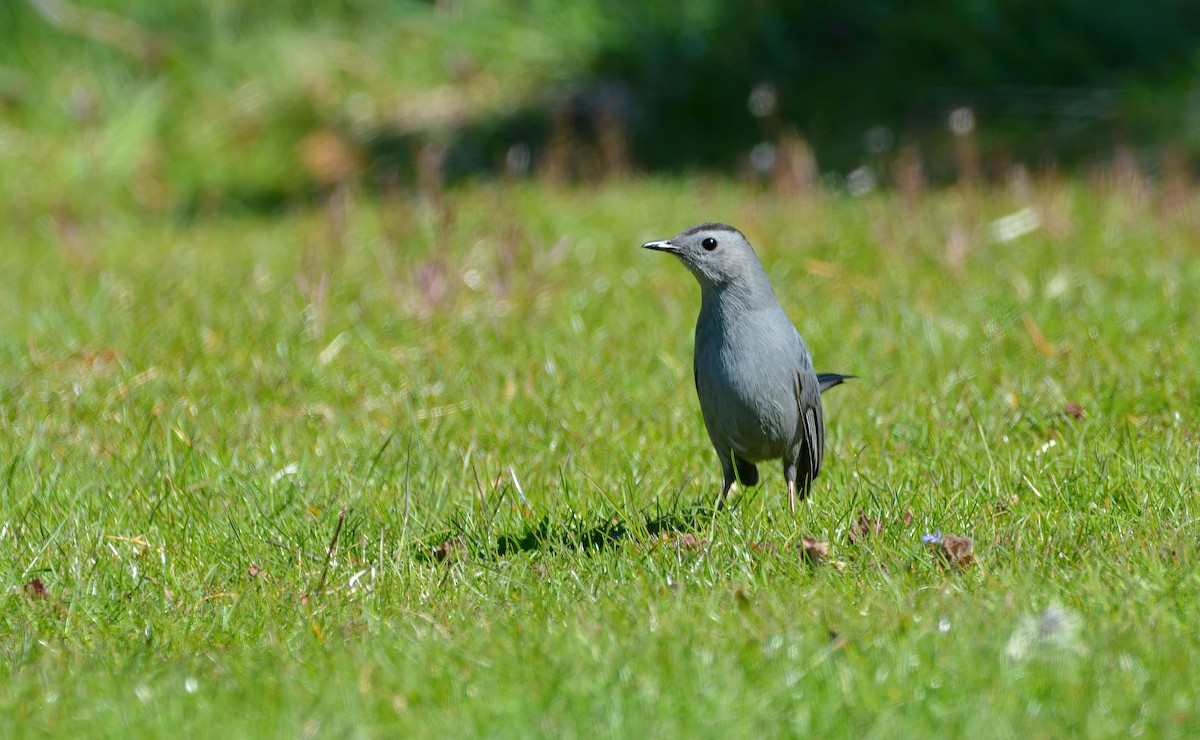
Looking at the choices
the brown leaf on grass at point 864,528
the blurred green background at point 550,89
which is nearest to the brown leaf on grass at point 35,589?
the brown leaf on grass at point 864,528

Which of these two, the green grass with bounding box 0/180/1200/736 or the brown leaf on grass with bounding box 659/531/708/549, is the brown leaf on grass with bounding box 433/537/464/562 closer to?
the green grass with bounding box 0/180/1200/736

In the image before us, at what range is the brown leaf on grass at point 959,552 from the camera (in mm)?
3793

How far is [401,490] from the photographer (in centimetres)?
472

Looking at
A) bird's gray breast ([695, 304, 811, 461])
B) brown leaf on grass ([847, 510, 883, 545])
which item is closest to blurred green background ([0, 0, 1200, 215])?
bird's gray breast ([695, 304, 811, 461])

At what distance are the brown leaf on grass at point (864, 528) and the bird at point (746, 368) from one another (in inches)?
10.5

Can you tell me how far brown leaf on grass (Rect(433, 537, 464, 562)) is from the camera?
4.17 meters

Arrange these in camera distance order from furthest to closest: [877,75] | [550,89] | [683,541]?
[550,89]
[877,75]
[683,541]

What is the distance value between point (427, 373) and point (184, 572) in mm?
2097

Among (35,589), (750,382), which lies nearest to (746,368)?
(750,382)

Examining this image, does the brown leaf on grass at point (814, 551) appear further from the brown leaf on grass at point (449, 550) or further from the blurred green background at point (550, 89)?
the blurred green background at point (550, 89)

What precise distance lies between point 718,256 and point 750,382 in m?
0.42

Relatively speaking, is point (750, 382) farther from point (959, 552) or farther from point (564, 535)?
point (959, 552)

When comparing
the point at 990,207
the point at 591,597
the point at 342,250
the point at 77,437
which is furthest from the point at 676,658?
the point at 990,207

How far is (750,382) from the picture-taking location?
4.39 meters
